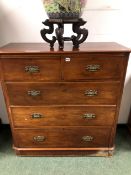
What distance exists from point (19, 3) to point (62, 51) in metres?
0.71

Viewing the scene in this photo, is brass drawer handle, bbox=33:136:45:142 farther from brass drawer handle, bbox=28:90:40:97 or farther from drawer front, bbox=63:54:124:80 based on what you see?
drawer front, bbox=63:54:124:80

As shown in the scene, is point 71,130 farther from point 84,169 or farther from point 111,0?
point 111,0

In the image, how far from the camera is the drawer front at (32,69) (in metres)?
1.26

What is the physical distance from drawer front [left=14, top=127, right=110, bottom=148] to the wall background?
862mm

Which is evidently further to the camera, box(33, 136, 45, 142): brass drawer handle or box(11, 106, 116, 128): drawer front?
box(33, 136, 45, 142): brass drawer handle

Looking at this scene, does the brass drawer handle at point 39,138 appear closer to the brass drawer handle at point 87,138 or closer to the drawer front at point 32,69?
the brass drawer handle at point 87,138

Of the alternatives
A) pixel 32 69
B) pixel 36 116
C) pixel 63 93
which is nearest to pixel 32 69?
pixel 32 69

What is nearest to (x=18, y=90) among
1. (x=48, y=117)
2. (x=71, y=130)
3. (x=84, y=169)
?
(x=48, y=117)

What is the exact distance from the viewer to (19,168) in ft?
4.99

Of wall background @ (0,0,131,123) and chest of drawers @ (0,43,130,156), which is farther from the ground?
wall background @ (0,0,131,123)

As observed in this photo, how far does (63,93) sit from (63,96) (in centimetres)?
3

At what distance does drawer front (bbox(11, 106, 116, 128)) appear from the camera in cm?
143

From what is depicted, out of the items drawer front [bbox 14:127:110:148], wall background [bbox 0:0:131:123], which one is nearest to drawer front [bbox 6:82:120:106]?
drawer front [bbox 14:127:110:148]

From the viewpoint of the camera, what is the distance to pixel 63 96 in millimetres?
1371
